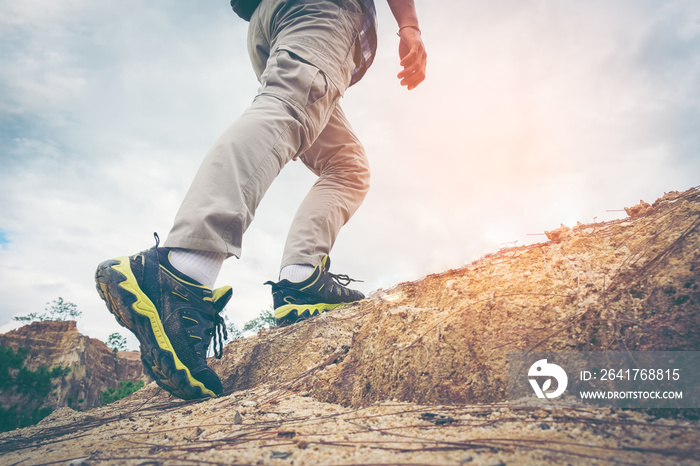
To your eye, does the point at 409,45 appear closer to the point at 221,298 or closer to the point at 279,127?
the point at 279,127

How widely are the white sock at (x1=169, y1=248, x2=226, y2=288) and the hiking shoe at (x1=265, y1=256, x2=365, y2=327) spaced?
82cm

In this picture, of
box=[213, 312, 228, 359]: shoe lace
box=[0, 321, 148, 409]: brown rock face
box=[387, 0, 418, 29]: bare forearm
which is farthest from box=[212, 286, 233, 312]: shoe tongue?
box=[0, 321, 148, 409]: brown rock face

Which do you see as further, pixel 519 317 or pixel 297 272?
pixel 297 272

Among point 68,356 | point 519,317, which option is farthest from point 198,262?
point 68,356

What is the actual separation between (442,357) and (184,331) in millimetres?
1024

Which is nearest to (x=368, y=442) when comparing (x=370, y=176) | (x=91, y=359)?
(x=370, y=176)

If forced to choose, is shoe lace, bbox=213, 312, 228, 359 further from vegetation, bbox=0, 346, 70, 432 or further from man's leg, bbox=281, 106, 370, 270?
vegetation, bbox=0, 346, 70, 432

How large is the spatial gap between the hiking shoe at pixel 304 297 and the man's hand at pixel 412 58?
1.28 metres

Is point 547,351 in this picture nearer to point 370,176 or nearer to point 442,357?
point 442,357

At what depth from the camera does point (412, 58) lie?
2.27m

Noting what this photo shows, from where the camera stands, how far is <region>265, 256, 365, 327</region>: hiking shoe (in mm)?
2348

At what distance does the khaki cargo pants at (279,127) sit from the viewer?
58.3 inches

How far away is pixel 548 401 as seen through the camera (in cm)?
105

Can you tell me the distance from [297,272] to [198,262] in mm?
941
